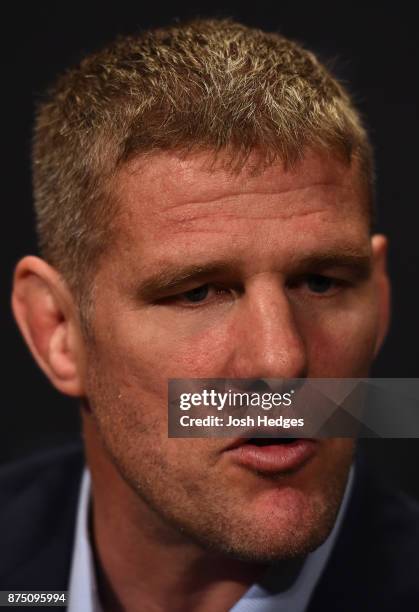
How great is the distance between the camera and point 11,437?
9.00 feet

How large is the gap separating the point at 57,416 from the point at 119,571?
897 millimetres

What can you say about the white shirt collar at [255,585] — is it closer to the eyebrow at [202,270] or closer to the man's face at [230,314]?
the man's face at [230,314]

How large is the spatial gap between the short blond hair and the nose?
0.74 feet

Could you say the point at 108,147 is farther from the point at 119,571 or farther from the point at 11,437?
the point at 11,437

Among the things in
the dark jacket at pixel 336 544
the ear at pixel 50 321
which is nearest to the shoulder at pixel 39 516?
the dark jacket at pixel 336 544

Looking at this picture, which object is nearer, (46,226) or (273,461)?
(273,461)

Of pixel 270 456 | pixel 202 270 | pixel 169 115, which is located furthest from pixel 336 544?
pixel 169 115

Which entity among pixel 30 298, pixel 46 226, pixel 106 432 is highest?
pixel 46 226

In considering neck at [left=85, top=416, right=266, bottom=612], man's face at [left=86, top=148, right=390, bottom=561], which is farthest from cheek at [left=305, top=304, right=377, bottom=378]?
neck at [left=85, top=416, right=266, bottom=612]

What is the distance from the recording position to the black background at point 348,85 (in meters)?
2.54

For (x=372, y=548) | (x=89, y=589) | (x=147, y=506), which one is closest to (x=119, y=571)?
(x=89, y=589)

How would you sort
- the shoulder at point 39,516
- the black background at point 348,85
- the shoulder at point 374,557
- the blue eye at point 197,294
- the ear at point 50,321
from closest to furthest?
the blue eye at point 197,294 < the shoulder at point 374,557 < the ear at point 50,321 < the shoulder at point 39,516 < the black background at point 348,85

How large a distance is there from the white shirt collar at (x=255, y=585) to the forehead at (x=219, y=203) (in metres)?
0.54

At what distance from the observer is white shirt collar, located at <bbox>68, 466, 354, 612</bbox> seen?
69.6 inches
